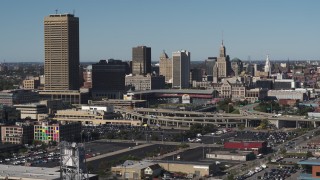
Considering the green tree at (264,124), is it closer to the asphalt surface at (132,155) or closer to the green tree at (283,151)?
the green tree at (283,151)

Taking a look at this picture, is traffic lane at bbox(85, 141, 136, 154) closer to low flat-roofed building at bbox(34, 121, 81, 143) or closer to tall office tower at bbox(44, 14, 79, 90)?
low flat-roofed building at bbox(34, 121, 81, 143)

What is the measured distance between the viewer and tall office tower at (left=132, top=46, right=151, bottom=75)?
11481 cm

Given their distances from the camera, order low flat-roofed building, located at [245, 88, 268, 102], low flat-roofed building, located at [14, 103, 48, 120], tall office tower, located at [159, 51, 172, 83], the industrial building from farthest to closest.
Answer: tall office tower, located at [159, 51, 172, 83]
low flat-roofed building, located at [245, 88, 268, 102]
low flat-roofed building, located at [14, 103, 48, 120]
the industrial building

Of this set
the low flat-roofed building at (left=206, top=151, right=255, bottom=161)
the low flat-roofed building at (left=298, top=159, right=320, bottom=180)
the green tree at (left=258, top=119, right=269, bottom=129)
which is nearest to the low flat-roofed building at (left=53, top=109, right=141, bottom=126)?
the green tree at (left=258, top=119, right=269, bottom=129)

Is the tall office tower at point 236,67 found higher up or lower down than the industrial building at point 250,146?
higher up

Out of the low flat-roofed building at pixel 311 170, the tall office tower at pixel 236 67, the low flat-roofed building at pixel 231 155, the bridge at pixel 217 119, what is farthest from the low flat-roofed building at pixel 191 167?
the tall office tower at pixel 236 67

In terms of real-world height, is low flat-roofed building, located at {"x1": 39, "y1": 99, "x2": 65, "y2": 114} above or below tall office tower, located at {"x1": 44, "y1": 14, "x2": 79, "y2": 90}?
below

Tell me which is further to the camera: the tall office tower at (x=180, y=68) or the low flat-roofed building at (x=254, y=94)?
the tall office tower at (x=180, y=68)

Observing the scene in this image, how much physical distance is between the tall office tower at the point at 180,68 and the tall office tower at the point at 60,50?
1047 inches

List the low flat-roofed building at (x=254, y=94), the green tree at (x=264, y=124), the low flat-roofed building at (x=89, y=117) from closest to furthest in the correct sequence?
the green tree at (x=264, y=124)
the low flat-roofed building at (x=89, y=117)
the low flat-roofed building at (x=254, y=94)

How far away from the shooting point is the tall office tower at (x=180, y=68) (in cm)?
10488

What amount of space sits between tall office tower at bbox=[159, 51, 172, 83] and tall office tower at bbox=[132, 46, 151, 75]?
17.4 ft

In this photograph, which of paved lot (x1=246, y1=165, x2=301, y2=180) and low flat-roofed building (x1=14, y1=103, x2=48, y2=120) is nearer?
paved lot (x1=246, y1=165, x2=301, y2=180)

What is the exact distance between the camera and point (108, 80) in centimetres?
8725
